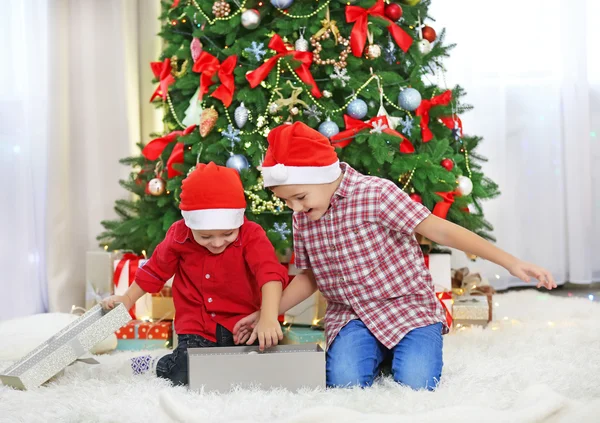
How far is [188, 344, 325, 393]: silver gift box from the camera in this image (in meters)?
1.55

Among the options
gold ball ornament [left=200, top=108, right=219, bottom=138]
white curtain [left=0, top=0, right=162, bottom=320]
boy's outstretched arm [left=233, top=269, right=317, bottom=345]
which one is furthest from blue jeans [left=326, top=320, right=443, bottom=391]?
white curtain [left=0, top=0, right=162, bottom=320]

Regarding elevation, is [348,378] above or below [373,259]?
below

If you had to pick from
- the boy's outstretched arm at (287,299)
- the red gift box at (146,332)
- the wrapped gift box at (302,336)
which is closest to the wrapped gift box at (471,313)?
the wrapped gift box at (302,336)

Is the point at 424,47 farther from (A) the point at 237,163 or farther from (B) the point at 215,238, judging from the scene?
(B) the point at 215,238

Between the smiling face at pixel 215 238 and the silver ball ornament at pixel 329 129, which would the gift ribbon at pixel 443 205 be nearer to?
the silver ball ornament at pixel 329 129

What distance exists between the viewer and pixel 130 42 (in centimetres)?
307

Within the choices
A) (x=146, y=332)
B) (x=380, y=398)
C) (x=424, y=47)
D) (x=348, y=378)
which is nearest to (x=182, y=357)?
(x=348, y=378)

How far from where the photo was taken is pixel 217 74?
235cm

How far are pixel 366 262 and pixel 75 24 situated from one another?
1.84 m

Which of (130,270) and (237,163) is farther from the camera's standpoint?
(130,270)

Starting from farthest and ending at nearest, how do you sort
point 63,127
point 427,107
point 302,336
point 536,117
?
point 536,117 → point 63,127 → point 427,107 → point 302,336

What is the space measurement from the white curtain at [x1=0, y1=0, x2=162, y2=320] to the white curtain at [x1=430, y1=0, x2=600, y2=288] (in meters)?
1.41

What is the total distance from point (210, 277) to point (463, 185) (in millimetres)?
952

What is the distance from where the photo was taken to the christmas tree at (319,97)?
2.28 meters
